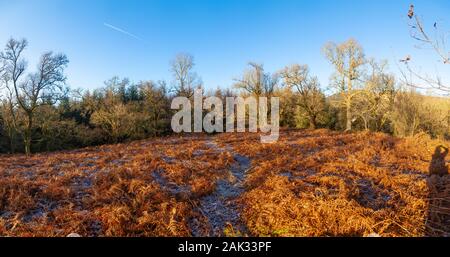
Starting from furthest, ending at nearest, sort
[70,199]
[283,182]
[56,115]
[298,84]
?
[298,84], [56,115], [283,182], [70,199]

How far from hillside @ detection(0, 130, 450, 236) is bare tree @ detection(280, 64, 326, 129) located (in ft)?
72.0

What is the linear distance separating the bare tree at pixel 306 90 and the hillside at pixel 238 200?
72.0 ft

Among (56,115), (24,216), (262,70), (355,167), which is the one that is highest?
(262,70)

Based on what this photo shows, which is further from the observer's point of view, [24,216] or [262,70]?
[262,70]

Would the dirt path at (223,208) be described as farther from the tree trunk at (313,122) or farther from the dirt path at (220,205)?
the tree trunk at (313,122)

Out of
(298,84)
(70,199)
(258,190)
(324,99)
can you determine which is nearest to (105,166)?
(70,199)

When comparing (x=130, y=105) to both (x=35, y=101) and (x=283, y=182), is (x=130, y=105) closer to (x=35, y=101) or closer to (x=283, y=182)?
(x=35, y=101)

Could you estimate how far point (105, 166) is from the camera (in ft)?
37.6

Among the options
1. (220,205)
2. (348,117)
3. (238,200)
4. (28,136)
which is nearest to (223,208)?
(220,205)

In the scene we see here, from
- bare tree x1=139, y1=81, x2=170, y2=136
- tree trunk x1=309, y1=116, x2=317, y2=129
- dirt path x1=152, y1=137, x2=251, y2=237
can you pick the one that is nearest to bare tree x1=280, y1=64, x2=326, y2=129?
tree trunk x1=309, y1=116, x2=317, y2=129

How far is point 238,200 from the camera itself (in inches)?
277

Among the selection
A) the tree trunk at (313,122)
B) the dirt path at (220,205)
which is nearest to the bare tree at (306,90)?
the tree trunk at (313,122)

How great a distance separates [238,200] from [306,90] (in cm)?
2828
